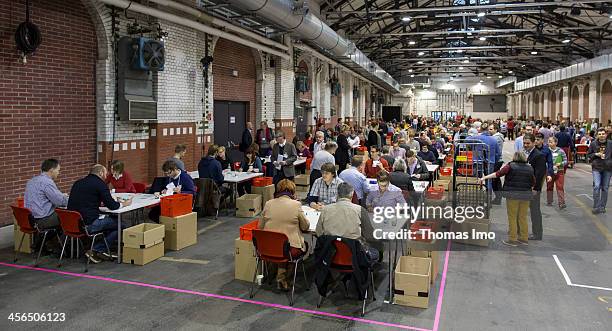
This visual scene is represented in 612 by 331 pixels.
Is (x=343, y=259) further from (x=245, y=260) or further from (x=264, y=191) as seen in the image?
(x=264, y=191)

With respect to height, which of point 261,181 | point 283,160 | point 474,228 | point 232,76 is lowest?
point 474,228

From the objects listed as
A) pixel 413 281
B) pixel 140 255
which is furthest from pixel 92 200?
pixel 413 281

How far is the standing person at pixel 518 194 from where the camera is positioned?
7.43 metres

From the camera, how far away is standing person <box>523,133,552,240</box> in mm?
7907

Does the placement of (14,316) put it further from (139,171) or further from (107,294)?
(139,171)

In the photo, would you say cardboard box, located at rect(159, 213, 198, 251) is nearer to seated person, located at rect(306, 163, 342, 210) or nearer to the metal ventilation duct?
seated person, located at rect(306, 163, 342, 210)

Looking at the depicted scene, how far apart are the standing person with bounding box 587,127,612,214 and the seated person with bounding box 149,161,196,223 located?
807 cm

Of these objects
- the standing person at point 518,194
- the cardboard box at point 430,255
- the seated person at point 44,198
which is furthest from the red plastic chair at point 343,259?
the seated person at point 44,198

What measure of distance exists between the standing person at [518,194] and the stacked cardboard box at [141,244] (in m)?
5.40

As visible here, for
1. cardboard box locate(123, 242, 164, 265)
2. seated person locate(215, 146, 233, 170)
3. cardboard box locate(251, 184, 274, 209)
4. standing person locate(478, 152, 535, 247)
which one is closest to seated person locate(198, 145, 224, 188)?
seated person locate(215, 146, 233, 170)

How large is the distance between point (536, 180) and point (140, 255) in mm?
6557

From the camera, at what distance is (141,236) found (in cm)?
653

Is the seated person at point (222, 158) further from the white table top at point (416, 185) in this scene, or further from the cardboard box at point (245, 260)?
the cardboard box at point (245, 260)

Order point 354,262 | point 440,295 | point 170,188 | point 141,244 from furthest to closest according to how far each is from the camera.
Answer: point 170,188, point 141,244, point 440,295, point 354,262
